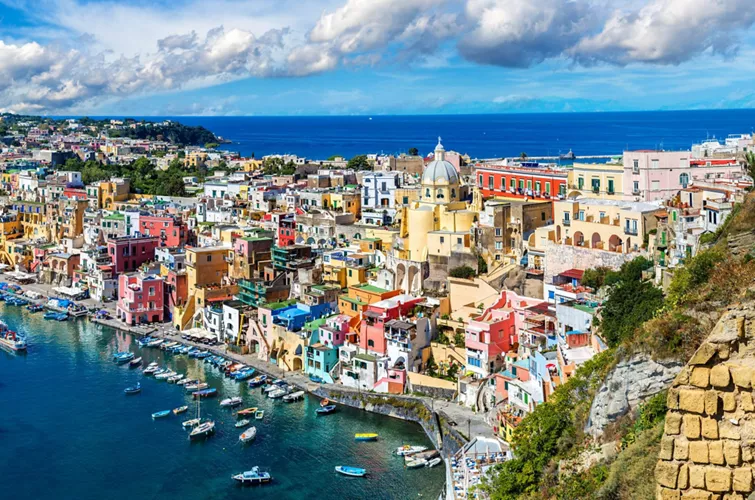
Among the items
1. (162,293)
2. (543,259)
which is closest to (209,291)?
(162,293)

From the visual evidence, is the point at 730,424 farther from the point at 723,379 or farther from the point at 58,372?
the point at 58,372

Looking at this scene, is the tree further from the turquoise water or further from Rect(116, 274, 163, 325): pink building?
the turquoise water

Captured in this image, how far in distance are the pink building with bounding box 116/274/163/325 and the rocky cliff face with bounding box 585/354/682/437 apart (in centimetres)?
2284

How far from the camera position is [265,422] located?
21.3 meters

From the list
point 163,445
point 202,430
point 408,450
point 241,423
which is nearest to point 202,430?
point 202,430

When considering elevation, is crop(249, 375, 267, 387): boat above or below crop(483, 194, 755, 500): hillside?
below

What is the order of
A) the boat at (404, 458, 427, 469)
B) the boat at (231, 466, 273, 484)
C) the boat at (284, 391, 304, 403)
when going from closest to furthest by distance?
the boat at (231, 466, 273, 484)
the boat at (404, 458, 427, 469)
the boat at (284, 391, 304, 403)

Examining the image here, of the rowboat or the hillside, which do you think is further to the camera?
the rowboat

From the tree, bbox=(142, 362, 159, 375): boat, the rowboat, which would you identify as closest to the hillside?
the rowboat

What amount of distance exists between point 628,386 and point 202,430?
12.7 meters

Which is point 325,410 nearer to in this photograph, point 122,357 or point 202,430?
point 202,430

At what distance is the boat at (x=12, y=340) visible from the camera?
2820 cm

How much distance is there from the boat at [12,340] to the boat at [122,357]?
347cm

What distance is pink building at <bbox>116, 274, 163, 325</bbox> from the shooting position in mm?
31281
